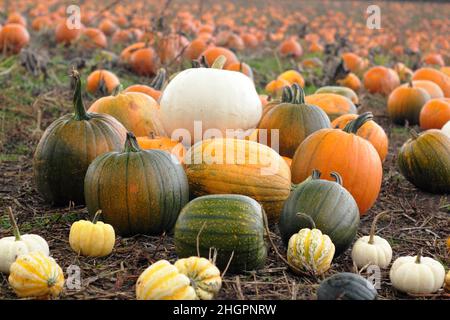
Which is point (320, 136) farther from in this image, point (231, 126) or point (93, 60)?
point (93, 60)

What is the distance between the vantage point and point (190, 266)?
2.67 meters

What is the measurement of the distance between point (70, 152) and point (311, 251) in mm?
1536

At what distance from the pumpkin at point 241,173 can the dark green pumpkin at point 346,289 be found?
37.8 inches

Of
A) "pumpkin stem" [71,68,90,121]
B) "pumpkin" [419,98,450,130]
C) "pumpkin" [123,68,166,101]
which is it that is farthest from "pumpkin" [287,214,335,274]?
"pumpkin" [419,98,450,130]

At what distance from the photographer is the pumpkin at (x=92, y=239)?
317 cm

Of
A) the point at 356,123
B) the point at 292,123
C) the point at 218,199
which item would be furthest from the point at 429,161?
the point at 218,199

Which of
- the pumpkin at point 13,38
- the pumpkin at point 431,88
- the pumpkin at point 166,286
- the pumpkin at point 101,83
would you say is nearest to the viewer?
the pumpkin at point 166,286

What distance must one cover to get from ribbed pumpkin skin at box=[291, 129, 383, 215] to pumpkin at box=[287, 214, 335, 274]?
33.9 inches

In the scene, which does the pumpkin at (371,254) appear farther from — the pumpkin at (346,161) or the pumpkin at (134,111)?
the pumpkin at (134,111)

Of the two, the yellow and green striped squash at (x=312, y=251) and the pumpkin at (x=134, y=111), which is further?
the pumpkin at (x=134, y=111)

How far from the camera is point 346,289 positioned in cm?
263

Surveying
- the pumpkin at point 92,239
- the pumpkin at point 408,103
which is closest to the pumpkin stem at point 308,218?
the pumpkin at point 92,239
